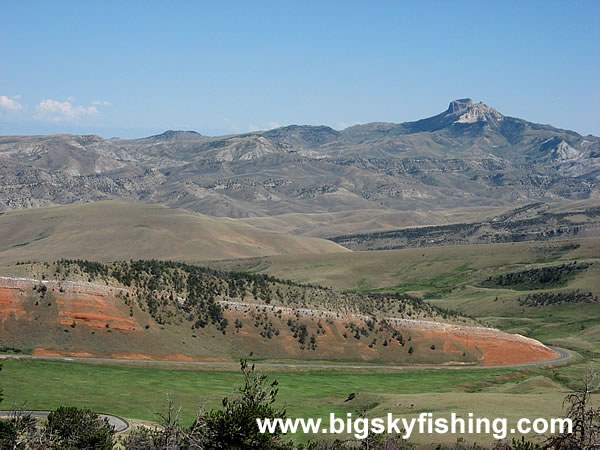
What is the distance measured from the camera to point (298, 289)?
107688mm

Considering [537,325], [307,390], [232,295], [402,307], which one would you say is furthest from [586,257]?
[307,390]

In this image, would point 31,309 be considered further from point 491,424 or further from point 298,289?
point 491,424

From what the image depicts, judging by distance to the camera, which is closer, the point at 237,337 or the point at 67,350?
the point at 67,350

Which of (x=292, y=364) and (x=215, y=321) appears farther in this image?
(x=215, y=321)

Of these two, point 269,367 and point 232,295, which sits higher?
point 232,295

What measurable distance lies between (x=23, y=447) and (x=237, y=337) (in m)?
56.7

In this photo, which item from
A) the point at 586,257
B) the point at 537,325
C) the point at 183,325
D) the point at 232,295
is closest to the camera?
the point at 183,325

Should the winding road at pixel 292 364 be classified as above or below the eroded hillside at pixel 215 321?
below

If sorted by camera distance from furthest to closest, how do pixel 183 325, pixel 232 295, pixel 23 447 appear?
pixel 232 295 < pixel 183 325 < pixel 23 447

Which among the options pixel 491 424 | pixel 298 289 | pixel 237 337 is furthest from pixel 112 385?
pixel 298 289

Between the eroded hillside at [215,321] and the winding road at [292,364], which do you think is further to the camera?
the eroded hillside at [215,321]

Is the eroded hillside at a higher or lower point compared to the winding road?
higher

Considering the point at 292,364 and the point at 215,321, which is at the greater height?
the point at 215,321

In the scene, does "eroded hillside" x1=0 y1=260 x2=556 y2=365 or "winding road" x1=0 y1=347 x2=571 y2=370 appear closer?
"winding road" x1=0 y1=347 x2=571 y2=370
